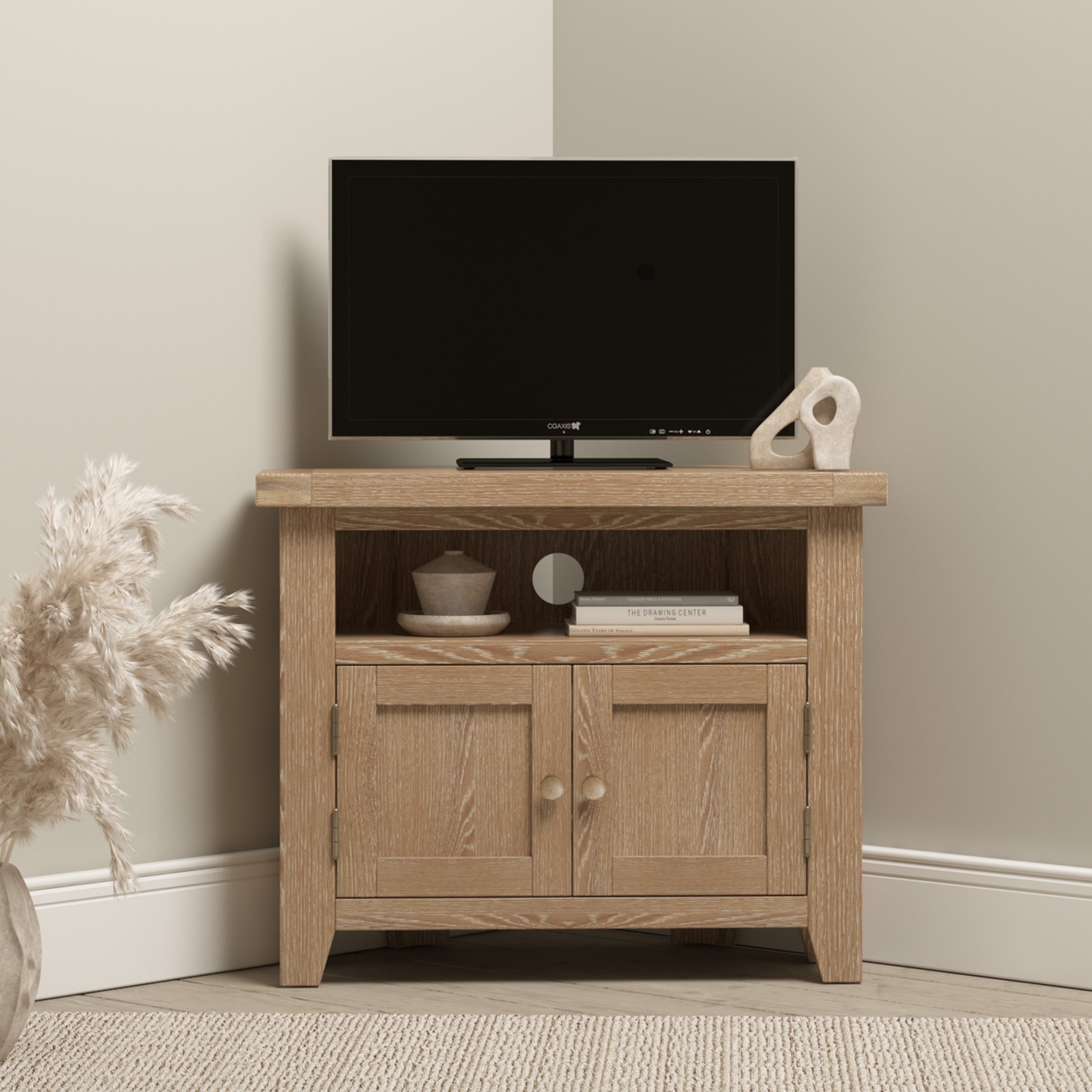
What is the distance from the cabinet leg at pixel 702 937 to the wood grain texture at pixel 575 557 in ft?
1.82

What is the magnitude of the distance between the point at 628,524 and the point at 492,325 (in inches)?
16.9

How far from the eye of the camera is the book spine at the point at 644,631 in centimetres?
206

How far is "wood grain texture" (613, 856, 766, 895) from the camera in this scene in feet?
6.64

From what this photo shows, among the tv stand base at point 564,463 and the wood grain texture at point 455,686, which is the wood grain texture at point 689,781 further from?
the tv stand base at point 564,463

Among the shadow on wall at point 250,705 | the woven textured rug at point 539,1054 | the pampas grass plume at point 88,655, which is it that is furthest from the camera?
the shadow on wall at point 250,705

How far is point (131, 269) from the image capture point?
6.98ft

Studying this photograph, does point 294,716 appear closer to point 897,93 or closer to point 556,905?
point 556,905

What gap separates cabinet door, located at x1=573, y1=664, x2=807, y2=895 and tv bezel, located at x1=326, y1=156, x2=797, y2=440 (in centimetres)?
42

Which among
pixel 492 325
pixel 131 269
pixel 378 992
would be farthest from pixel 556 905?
pixel 131 269

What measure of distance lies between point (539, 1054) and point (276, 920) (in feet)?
2.17

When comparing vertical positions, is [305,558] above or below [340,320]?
below

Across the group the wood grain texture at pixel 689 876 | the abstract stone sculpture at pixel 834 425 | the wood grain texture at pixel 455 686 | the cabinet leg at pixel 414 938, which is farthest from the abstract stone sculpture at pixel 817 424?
the cabinet leg at pixel 414 938

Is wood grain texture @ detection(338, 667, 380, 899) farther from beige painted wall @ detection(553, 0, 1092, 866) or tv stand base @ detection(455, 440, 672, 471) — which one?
beige painted wall @ detection(553, 0, 1092, 866)

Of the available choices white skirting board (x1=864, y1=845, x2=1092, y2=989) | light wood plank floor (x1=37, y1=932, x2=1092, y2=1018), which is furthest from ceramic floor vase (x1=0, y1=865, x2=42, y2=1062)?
white skirting board (x1=864, y1=845, x2=1092, y2=989)
